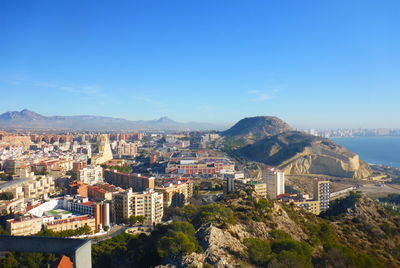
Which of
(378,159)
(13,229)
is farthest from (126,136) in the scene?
(13,229)

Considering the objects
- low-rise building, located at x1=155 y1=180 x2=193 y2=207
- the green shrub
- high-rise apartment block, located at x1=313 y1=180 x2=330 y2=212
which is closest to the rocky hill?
high-rise apartment block, located at x1=313 y1=180 x2=330 y2=212

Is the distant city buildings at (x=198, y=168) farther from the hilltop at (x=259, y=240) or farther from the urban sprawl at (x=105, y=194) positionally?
the hilltop at (x=259, y=240)

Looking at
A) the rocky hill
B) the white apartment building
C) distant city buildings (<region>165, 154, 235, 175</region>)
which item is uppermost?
Result: the rocky hill

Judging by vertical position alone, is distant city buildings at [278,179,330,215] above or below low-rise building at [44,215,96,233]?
below

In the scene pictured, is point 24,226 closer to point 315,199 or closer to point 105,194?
point 105,194

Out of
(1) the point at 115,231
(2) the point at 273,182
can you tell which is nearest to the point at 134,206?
(1) the point at 115,231

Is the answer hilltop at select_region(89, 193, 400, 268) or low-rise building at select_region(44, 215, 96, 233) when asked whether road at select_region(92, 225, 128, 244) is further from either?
hilltop at select_region(89, 193, 400, 268)

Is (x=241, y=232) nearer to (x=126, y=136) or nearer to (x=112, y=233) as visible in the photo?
(x=112, y=233)
